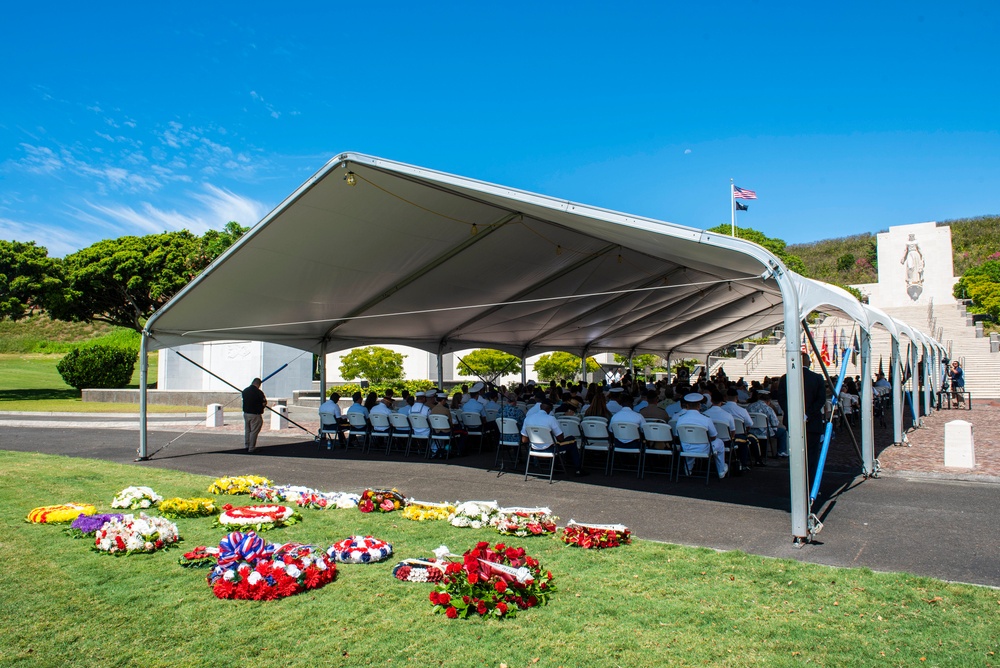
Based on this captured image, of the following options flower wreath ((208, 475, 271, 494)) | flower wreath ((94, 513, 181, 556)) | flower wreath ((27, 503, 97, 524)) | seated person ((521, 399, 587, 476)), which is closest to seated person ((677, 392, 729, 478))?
seated person ((521, 399, 587, 476))

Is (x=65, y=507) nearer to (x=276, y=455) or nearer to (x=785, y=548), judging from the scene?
(x=276, y=455)

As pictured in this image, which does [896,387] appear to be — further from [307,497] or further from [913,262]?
[913,262]

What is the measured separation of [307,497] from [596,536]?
11.3 ft

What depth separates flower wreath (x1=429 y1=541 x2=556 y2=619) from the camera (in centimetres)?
381

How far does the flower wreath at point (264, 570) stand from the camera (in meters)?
4.15

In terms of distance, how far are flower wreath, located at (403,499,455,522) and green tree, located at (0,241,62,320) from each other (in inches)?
1216

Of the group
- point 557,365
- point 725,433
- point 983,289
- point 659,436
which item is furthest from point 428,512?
point 983,289

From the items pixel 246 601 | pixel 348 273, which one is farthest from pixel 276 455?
pixel 246 601

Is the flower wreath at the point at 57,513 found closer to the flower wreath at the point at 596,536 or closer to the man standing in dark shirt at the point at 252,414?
the flower wreath at the point at 596,536

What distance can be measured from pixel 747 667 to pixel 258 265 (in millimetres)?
8349

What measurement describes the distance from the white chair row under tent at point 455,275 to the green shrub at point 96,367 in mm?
23797

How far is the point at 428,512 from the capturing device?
6.38 metres

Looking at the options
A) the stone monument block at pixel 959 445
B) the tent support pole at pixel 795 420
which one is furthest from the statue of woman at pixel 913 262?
the tent support pole at pixel 795 420

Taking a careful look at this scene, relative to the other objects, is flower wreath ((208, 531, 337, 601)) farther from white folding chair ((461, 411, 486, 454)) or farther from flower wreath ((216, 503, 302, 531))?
white folding chair ((461, 411, 486, 454))
